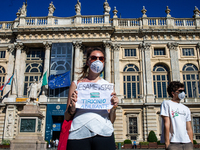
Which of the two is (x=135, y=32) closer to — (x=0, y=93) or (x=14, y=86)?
(x=14, y=86)

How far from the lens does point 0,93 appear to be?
29.9m

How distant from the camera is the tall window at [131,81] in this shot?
29.4 m

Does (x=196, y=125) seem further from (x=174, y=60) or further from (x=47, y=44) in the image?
(x=47, y=44)

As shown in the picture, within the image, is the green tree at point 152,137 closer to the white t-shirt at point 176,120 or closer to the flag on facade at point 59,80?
the flag on facade at point 59,80

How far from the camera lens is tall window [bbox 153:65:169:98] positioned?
29.4 meters

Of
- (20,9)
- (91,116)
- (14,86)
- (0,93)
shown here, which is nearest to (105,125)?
(91,116)

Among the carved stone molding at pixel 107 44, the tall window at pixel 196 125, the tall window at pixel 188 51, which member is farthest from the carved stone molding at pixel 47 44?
the tall window at pixel 196 125

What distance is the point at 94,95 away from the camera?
3.29m

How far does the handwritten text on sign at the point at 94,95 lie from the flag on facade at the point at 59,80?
24.8 m

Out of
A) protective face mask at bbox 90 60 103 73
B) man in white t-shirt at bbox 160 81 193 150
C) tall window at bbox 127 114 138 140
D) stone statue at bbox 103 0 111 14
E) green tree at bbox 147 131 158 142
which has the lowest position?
green tree at bbox 147 131 158 142

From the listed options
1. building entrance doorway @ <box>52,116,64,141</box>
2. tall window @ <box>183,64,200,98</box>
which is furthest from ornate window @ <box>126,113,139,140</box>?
building entrance doorway @ <box>52,116,64,141</box>

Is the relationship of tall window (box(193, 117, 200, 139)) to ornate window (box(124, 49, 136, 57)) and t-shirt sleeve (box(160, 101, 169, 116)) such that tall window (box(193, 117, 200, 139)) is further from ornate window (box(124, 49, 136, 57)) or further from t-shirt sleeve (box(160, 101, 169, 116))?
t-shirt sleeve (box(160, 101, 169, 116))

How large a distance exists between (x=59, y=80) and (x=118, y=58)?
8.36 m

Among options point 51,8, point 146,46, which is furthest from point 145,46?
point 51,8
